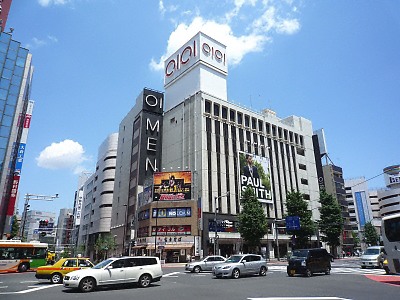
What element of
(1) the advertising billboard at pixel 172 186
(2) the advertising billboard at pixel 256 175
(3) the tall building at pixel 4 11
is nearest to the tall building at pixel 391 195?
(2) the advertising billboard at pixel 256 175

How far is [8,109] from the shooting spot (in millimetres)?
44531

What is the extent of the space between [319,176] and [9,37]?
252ft

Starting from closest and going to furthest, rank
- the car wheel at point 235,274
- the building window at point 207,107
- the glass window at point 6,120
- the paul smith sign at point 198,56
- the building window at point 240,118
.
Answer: the car wheel at point 235,274 < the glass window at point 6,120 < the building window at point 207,107 < the building window at point 240,118 < the paul smith sign at point 198,56

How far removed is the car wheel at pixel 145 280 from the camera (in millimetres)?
14812

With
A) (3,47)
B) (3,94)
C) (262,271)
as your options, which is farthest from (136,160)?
(262,271)

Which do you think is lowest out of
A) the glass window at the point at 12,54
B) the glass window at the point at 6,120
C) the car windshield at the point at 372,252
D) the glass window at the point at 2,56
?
the car windshield at the point at 372,252

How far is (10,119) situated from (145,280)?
40902mm

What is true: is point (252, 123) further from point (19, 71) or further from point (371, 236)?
point (371, 236)

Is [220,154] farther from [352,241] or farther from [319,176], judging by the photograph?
[352,241]

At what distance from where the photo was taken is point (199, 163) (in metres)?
54.2

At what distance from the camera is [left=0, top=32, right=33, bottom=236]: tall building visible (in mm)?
43000

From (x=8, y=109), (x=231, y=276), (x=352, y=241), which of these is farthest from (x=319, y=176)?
(x=8, y=109)

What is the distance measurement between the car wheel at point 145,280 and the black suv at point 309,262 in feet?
32.1

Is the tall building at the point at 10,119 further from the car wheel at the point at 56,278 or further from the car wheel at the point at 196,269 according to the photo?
the car wheel at the point at 196,269
